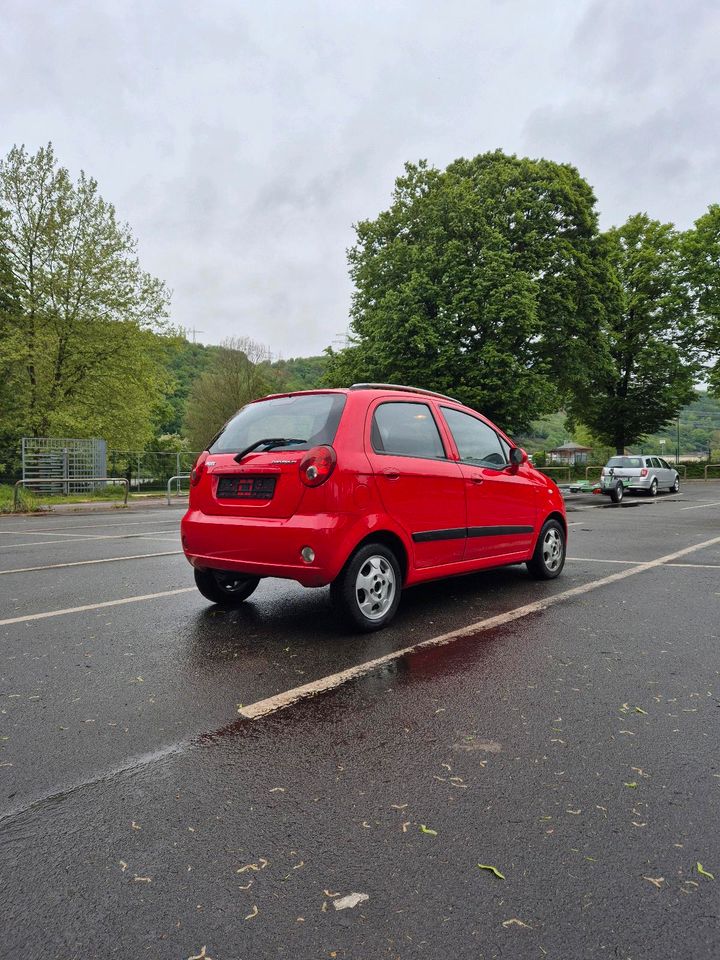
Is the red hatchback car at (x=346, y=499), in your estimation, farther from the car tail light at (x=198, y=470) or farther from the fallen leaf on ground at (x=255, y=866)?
the fallen leaf on ground at (x=255, y=866)

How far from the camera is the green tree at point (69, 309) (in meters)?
28.6

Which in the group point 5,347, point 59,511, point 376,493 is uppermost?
point 5,347

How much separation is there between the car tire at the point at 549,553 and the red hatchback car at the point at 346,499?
108 centimetres

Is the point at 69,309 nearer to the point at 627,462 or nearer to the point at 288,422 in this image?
the point at 627,462

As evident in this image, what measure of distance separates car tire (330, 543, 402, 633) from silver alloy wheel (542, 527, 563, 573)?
2.62m

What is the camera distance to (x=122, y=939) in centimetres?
181

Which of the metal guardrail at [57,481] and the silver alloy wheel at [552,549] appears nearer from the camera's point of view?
the silver alloy wheel at [552,549]

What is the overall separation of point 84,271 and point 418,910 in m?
31.6

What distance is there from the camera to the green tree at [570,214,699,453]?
40594 mm

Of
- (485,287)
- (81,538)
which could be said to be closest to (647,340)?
(485,287)

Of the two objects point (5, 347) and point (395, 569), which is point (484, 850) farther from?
point (5, 347)

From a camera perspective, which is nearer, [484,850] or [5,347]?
[484,850]

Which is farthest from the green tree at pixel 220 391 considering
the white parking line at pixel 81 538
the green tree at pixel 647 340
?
the white parking line at pixel 81 538

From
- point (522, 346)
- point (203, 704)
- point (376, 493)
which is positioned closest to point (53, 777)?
point (203, 704)
